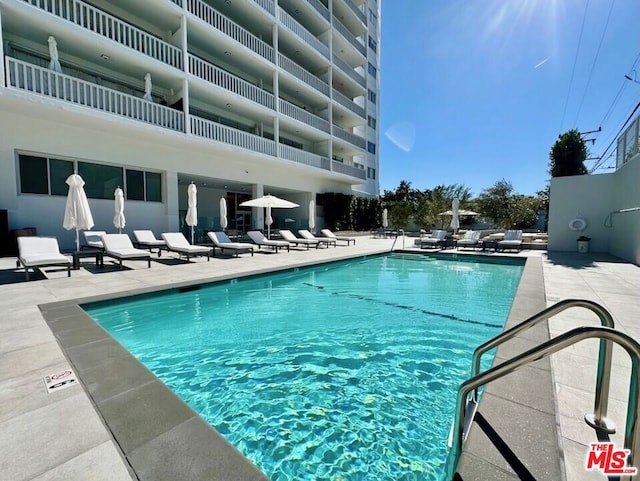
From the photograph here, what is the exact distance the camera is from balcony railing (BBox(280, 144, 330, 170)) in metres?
17.4

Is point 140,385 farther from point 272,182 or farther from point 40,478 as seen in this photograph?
point 272,182

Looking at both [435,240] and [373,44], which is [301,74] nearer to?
[435,240]

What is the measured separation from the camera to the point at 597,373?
1838 mm

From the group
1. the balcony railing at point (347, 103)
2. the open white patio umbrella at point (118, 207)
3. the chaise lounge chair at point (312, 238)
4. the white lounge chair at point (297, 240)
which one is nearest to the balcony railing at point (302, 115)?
the balcony railing at point (347, 103)

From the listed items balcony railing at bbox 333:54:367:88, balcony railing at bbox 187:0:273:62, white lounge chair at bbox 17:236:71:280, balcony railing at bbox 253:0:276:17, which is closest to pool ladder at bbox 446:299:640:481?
white lounge chair at bbox 17:236:71:280

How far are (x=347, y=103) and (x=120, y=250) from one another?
64.7 ft

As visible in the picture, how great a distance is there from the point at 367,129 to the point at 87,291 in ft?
86.6

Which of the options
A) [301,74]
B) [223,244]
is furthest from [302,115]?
[223,244]

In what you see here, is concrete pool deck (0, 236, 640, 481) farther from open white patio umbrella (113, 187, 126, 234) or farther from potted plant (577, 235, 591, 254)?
potted plant (577, 235, 591, 254)

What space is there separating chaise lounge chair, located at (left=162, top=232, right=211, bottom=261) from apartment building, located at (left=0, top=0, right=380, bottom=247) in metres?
3.25

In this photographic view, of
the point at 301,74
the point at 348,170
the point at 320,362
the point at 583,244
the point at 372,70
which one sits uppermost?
the point at 372,70

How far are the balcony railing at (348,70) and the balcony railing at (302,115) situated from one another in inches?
186

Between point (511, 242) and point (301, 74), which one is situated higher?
point (301, 74)

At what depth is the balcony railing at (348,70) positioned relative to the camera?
21.6m
